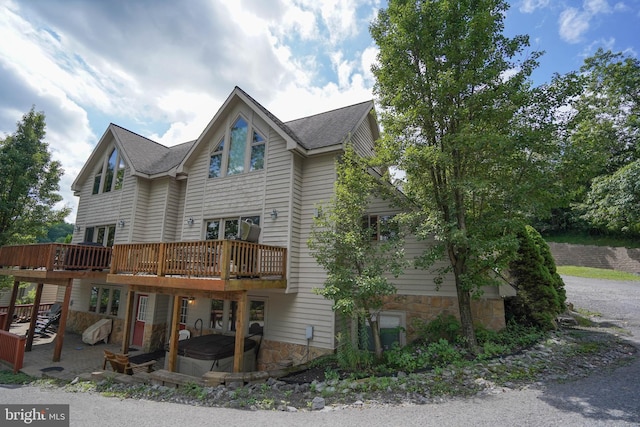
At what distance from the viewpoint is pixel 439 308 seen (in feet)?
26.5

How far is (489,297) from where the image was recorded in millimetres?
7750

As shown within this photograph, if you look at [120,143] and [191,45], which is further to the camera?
[120,143]

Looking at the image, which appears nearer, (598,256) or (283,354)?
(283,354)

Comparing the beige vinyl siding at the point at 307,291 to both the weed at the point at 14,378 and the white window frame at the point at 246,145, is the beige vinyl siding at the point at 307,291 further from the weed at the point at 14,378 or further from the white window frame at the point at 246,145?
the weed at the point at 14,378

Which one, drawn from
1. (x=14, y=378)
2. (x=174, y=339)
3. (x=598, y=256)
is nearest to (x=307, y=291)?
(x=174, y=339)

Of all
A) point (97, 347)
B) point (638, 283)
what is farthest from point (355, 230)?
point (638, 283)

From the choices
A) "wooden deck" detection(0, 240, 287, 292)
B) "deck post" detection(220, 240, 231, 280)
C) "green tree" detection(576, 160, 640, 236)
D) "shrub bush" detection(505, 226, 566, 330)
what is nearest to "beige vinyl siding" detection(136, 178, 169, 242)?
"wooden deck" detection(0, 240, 287, 292)

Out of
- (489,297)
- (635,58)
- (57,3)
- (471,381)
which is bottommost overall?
(471,381)

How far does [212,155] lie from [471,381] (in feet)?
34.3

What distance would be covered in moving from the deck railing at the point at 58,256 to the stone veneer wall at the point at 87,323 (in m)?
2.78

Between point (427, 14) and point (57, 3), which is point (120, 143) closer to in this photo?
point (57, 3)

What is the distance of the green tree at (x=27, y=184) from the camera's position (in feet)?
47.8

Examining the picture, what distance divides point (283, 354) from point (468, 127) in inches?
312

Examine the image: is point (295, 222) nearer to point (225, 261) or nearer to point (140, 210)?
point (225, 261)
